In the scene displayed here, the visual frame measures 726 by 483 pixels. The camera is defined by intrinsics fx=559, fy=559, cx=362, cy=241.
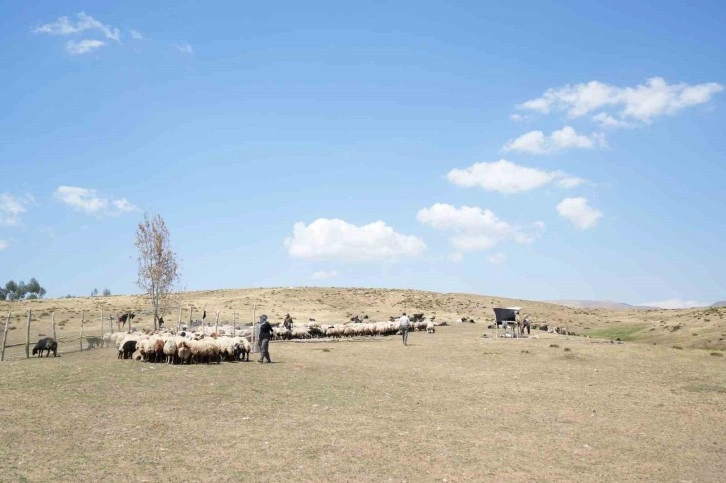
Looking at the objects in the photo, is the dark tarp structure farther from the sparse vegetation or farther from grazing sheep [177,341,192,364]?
grazing sheep [177,341,192,364]

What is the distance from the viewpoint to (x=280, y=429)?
13266mm

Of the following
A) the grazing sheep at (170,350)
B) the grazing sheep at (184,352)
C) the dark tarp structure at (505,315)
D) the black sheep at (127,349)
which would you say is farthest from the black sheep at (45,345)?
the dark tarp structure at (505,315)

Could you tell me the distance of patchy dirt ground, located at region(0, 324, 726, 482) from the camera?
10.7 meters

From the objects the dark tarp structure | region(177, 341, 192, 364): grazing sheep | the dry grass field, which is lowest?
the dry grass field

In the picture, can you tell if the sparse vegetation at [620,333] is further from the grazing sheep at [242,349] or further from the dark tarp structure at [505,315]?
the grazing sheep at [242,349]

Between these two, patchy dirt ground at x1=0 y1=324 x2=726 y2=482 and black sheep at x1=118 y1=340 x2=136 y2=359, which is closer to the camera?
patchy dirt ground at x1=0 y1=324 x2=726 y2=482

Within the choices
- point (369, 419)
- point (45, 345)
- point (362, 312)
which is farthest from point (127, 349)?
point (362, 312)

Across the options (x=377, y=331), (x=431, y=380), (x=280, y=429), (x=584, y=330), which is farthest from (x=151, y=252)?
(x=584, y=330)

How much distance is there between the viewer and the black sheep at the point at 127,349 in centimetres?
2398

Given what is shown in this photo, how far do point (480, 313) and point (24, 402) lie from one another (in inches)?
2845

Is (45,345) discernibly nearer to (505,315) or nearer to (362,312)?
(505,315)

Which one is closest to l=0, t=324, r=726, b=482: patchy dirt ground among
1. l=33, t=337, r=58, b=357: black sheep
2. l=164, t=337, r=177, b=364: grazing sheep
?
l=164, t=337, r=177, b=364: grazing sheep

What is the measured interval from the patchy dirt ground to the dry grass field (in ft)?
0.18

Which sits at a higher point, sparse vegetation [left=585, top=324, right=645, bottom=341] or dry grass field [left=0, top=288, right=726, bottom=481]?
sparse vegetation [left=585, top=324, right=645, bottom=341]
